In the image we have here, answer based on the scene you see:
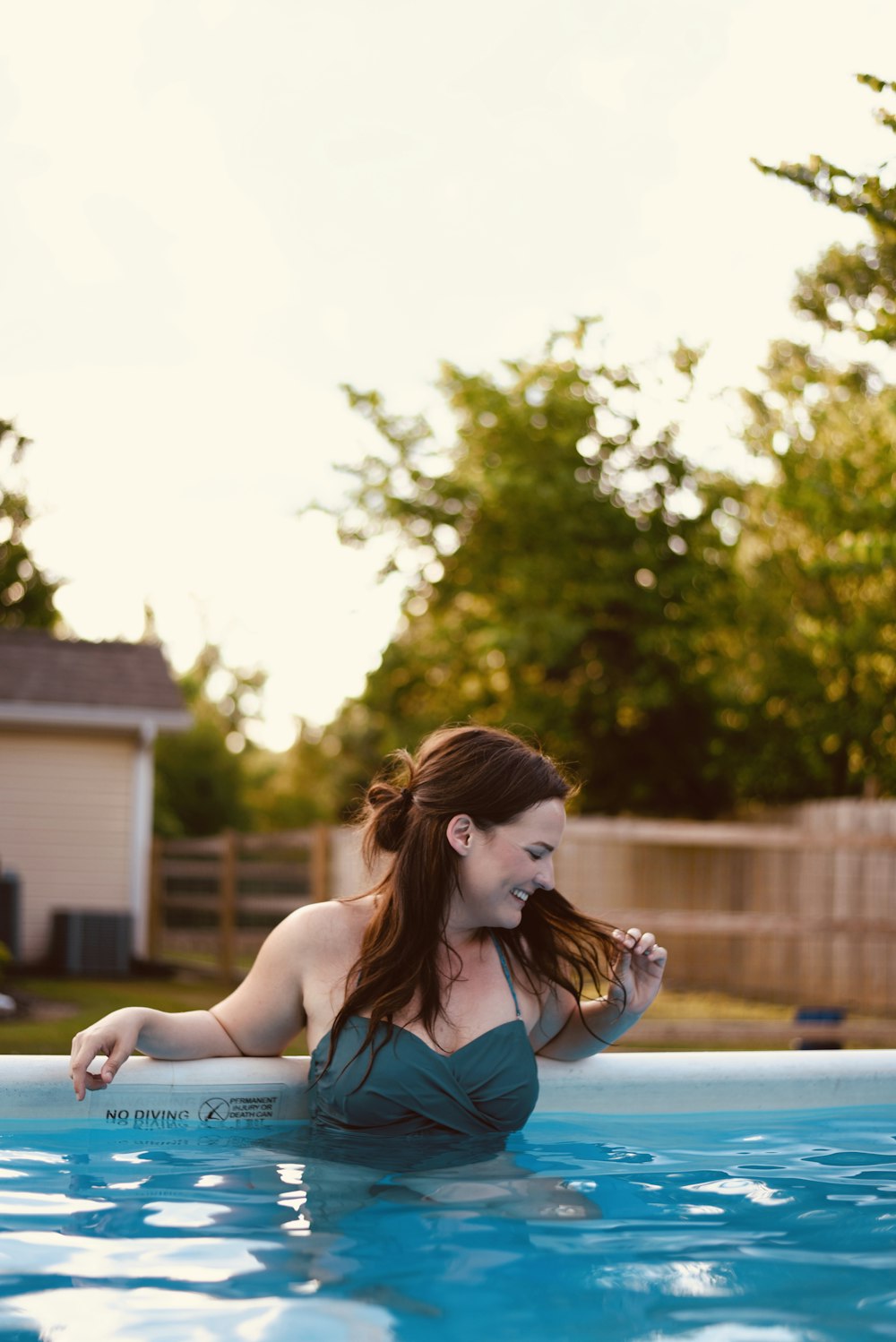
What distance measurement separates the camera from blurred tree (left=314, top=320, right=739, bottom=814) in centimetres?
1554

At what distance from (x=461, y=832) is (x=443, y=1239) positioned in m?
0.82

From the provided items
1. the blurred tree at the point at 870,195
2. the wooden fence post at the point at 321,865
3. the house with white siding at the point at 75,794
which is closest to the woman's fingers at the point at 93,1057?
the blurred tree at the point at 870,195

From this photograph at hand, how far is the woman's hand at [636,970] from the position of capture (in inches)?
129

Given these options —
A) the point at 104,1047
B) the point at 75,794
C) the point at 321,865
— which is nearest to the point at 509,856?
the point at 104,1047

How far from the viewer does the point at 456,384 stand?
1656 cm

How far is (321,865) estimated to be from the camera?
38.3ft

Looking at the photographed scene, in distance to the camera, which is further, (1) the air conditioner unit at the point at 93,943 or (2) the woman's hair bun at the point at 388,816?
(1) the air conditioner unit at the point at 93,943

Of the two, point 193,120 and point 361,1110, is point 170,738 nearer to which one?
point 193,120

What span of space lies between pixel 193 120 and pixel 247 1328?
50.6 feet

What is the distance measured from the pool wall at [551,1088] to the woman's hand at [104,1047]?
52cm

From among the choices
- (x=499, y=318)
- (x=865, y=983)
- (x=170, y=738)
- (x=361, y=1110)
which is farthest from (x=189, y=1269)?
(x=170, y=738)

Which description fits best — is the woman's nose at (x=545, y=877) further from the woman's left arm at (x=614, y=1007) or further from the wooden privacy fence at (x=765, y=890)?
the wooden privacy fence at (x=765, y=890)

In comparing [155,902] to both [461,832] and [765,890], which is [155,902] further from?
[461,832]

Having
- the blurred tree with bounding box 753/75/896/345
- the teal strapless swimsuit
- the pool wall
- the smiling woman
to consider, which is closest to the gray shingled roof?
the blurred tree with bounding box 753/75/896/345
